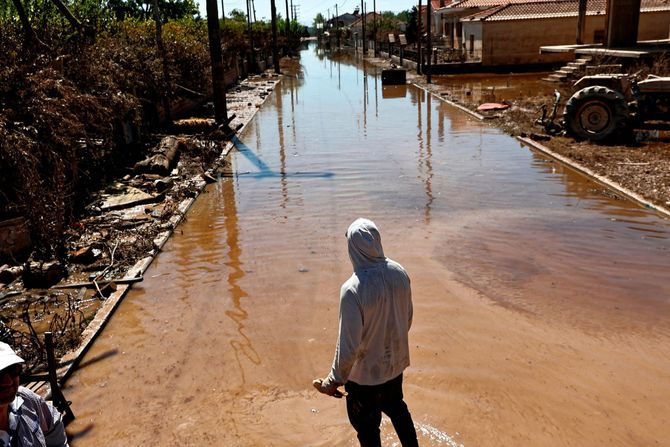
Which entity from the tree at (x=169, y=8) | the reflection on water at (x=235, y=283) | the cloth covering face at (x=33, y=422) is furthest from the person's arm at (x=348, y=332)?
the tree at (x=169, y=8)

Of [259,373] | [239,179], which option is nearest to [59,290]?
[259,373]

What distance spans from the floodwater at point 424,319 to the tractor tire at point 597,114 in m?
2.90

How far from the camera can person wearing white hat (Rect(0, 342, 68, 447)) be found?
2719 millimetres

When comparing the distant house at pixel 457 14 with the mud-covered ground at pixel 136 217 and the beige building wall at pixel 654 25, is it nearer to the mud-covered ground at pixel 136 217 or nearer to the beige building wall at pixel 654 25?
the beige building wall at pixel 654 25

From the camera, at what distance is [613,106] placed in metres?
15.0

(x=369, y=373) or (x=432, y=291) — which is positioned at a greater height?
(x=369, y=373)

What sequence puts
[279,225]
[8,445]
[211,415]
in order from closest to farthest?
[8,445] < [211,415] < [279,225]

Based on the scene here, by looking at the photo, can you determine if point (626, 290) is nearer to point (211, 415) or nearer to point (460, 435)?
point (460, 435)

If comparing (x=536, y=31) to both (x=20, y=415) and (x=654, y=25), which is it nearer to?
(x=654, y=25)

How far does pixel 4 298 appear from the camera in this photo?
751 centimetres

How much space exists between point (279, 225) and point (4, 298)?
13.9 feet

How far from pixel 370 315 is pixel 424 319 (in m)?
3.31

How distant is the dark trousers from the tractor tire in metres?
13.2

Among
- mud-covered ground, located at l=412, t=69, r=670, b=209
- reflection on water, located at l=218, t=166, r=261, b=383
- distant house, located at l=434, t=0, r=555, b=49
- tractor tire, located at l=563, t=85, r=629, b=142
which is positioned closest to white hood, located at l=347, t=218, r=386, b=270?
reflection on water, located at l=218, t=166, r=261, b=383
